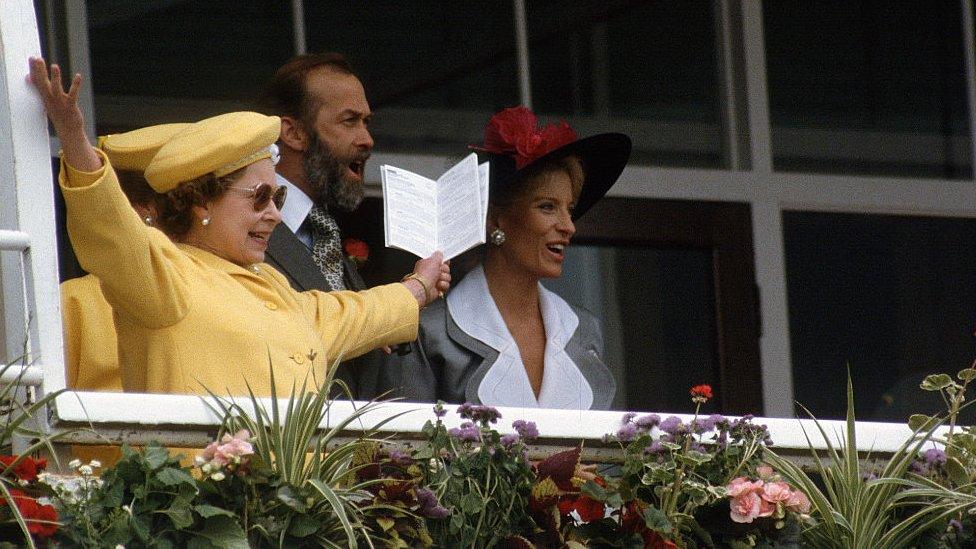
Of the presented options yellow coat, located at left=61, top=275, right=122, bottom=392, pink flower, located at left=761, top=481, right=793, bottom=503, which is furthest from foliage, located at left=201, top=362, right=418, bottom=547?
pink flower, located at left=761, top=481, right=793, bottom=503

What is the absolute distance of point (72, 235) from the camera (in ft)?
11.3

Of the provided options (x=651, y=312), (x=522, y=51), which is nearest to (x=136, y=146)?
(x=522, y=51)

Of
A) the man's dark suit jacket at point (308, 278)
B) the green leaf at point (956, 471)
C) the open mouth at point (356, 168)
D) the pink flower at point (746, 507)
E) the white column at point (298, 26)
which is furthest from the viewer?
the white column at point (298, 26)

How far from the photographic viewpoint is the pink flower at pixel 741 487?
3.59 metres

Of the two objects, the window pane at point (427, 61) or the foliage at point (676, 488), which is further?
the window pane at point (427, 61)

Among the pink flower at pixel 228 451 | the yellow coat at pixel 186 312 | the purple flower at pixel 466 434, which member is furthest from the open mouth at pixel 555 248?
the pink flower at pixel 228 451

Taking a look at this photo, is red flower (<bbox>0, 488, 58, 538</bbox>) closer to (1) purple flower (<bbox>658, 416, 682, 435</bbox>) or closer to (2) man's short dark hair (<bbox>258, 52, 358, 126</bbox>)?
(1) purple flower (<bbox>658, 416, 682, 435</bbox>)

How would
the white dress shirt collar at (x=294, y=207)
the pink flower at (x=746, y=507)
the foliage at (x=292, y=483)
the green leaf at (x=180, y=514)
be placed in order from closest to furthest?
the green leaf at (x=180, y=514) → the foliage at (x=292, y=483) → the pink flower at (x=746, y=507) → the white dress shirt collar at (x=294, y=207)

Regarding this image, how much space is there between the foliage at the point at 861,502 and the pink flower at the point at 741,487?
0.10m

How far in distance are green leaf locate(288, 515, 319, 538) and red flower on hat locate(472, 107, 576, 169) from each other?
190cm

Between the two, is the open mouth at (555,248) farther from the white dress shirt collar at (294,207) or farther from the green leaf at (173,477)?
the green leaf at (173,477)

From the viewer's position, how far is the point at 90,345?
13.0 feet

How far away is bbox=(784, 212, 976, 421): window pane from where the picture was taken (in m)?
6.83

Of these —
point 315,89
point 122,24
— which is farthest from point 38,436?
point 122,24
